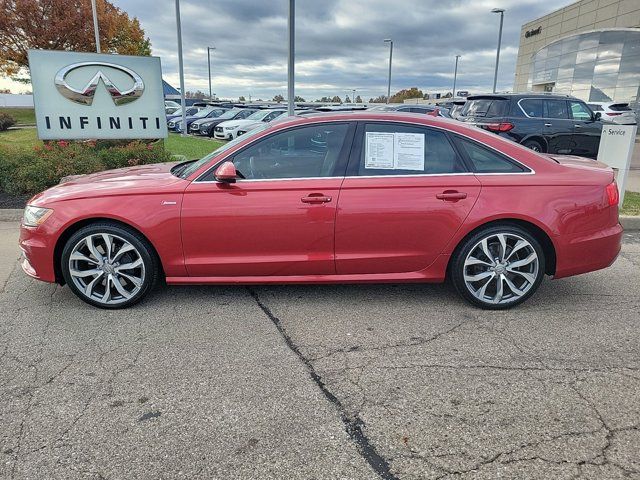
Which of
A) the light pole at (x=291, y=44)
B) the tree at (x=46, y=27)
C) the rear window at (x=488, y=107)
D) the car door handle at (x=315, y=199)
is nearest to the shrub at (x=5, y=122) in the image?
the tree at (x=46, y=27)

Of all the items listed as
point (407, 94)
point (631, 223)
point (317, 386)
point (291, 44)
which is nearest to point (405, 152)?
point (317, 386)

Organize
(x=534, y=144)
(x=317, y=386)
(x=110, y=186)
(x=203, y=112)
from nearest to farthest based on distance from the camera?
(x=317, y=386), (x=110, y=186), (x=534, y=144), (x=203, y=112)

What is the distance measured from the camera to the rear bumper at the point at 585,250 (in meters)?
3.89

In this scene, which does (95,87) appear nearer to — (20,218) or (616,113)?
(20,218)

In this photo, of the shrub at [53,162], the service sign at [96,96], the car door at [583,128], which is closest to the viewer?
the shrub at [53,162]

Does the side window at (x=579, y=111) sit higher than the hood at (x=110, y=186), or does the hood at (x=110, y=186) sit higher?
the side window at (x=579, y=111)

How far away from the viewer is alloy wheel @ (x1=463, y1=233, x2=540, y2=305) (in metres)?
3.89

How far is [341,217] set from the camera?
3.78 metres

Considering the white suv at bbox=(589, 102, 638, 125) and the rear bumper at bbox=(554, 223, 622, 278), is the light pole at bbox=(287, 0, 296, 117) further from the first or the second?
the white suv at bbox=(589, 102, 638, 125)

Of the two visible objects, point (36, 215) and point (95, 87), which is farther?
point (95, 87)

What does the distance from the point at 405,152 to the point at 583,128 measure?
946 centimetres

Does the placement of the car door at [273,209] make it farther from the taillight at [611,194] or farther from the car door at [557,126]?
the car door at [557,126]

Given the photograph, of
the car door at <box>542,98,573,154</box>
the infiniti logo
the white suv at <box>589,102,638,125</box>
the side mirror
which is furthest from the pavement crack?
the white suv at <box>589,102,638,125</box>

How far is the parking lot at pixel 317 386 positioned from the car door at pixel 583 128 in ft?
27.1
